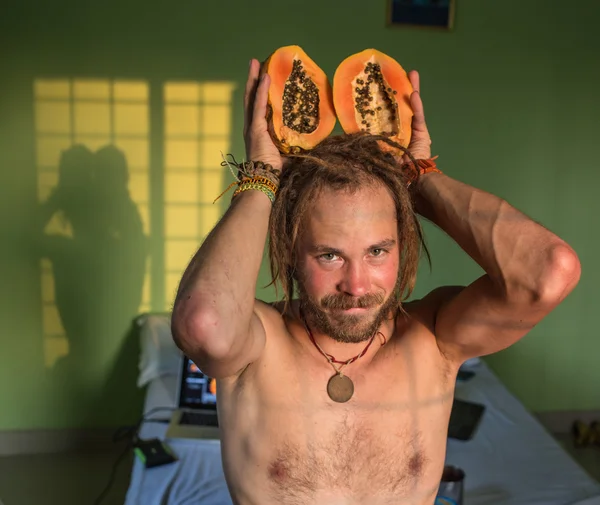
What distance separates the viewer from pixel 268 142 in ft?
4.25

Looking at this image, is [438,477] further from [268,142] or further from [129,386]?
[129,386]

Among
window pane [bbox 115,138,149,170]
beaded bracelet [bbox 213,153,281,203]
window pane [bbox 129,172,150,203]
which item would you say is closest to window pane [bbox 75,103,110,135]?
window pane [bbox 115,138,149,170]

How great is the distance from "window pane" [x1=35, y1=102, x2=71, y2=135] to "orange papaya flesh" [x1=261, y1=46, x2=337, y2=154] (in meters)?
1.93

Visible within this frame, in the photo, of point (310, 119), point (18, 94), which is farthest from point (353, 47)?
point (310, 119)

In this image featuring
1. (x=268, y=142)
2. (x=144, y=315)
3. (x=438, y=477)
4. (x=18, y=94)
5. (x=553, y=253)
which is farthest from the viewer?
(x=144, y=315)

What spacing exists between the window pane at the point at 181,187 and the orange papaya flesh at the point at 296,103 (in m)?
1.79

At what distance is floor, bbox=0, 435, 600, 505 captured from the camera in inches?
113

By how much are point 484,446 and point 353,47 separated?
1880mm

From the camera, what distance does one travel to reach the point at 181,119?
3062 millimetres

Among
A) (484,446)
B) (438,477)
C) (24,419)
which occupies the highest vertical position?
(438,477)

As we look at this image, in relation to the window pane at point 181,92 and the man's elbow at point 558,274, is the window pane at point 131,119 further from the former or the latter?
the man's elbow at point 558,274

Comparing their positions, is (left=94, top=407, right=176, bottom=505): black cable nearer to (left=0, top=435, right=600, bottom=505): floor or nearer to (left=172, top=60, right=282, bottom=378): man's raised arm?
(left=0, top=435, right=600, bottom=505): floor

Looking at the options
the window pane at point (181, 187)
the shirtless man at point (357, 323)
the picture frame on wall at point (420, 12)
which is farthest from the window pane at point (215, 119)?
the shirtless man at point (357, 323)

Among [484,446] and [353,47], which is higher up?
[353,47]
